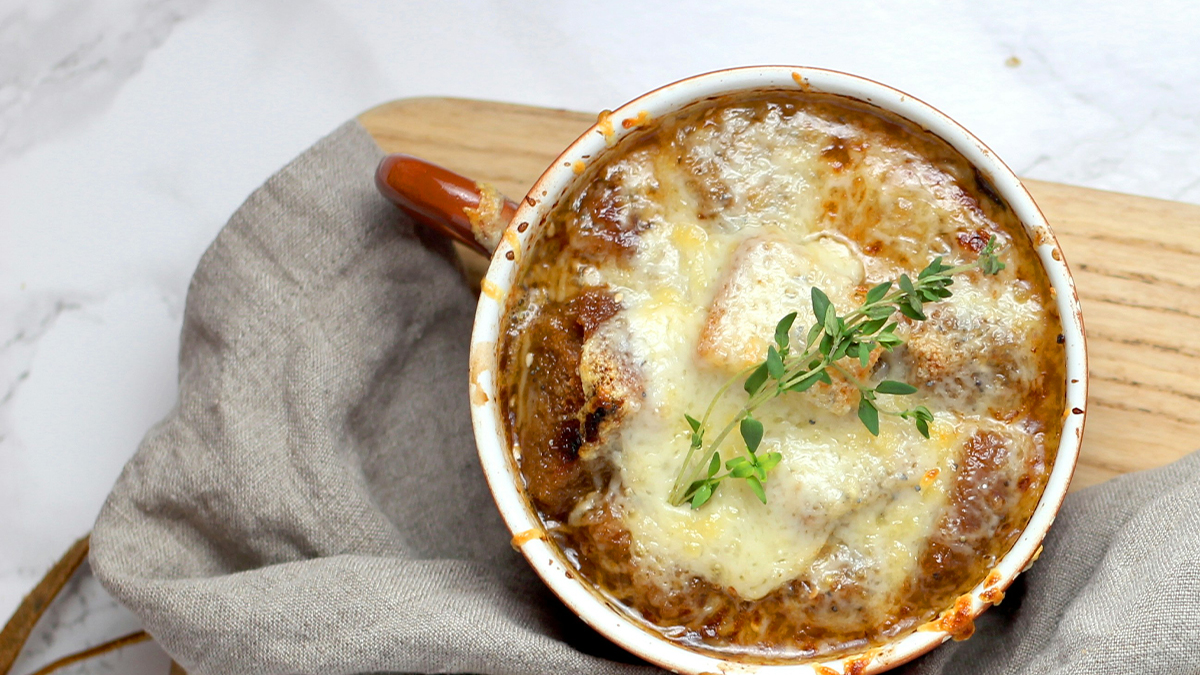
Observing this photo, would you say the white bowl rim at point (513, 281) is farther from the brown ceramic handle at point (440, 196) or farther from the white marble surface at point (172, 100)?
the white marble surface at point (172, 100)

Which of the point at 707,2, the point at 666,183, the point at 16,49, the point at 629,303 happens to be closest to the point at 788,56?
the point at 707,2

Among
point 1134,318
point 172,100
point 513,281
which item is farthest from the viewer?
point 172,100

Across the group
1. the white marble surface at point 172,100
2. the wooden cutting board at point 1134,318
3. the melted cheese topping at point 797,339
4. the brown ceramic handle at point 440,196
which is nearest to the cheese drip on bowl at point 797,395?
the melted cheese topping at point 797,339

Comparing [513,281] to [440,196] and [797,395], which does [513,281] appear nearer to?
[440,196]

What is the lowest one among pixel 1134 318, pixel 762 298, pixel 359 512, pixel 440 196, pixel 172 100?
pixel 1134 318

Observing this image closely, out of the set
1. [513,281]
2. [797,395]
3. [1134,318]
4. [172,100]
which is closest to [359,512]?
[513,281]

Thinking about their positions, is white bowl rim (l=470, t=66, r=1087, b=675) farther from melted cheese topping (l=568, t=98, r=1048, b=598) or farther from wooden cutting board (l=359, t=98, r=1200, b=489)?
wooden cutting board (l=359, t=98, r=1200, b=489)

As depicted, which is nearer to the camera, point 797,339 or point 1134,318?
point 797,339
